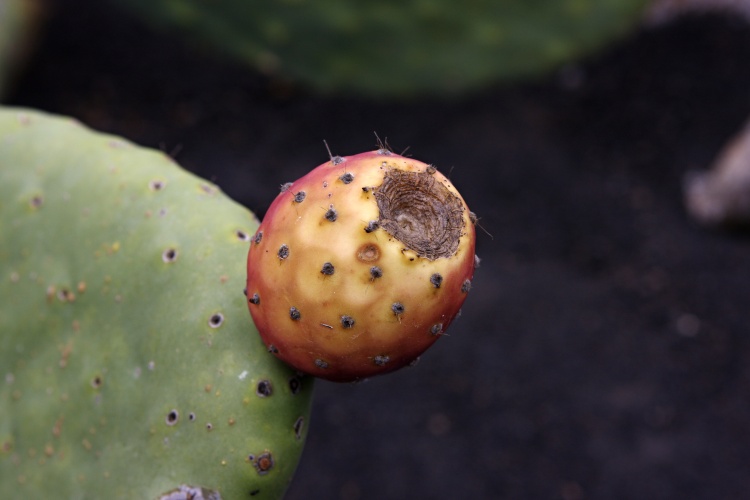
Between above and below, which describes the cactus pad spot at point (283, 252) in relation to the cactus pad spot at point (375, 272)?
below

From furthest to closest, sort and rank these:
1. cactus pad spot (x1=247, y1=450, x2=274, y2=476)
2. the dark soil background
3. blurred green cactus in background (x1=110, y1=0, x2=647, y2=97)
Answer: blurred green cactus in background (x1=110, y1=0, x2=647, y2=97) → the dark soil background → cactus pad spot (x1=247, y1=450, x2=274, y2=476)

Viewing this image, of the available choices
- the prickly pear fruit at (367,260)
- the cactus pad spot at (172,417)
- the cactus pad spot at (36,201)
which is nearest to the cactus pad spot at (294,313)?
the prickly pear fruit at (367,260)

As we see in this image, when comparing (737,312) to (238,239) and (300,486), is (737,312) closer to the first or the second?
(300,486)

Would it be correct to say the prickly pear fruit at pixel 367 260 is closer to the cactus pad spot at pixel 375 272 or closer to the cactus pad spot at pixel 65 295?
the cactus pad spot at pixel 375 272

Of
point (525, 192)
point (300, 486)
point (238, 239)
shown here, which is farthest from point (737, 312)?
point (238, 239)

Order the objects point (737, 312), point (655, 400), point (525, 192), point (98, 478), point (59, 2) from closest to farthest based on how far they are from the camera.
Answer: point (98, 478)
point (655, 400)
point (737, 312)
point (525, 192)
point (59, 2)

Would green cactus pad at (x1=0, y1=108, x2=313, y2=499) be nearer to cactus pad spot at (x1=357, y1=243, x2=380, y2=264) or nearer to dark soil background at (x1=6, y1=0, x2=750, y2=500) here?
cactus pad spot at (x1=357, y1=243, x2=380, y2=264)

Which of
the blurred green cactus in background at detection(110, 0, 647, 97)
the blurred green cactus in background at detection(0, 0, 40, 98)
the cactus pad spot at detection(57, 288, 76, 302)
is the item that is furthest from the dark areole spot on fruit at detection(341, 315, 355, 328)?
the blurred green cactus in background at detection(0, 0, 40, 98)
